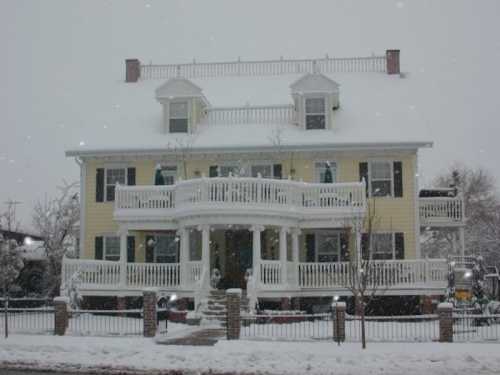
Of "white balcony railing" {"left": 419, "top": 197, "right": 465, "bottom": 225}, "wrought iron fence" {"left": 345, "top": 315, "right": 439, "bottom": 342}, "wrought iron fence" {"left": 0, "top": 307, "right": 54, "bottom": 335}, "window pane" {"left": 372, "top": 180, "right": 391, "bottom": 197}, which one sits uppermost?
"window pane" {"left": 372, "top": 180, "right": 391, "bottom": 197}

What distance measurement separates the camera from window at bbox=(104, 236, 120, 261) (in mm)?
30594

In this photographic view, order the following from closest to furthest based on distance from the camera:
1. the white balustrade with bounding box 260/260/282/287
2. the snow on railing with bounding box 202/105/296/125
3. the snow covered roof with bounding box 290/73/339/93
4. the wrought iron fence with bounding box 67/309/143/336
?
the wrought iron fence with bounding box 67/309/143/336 < the white balustrade with bounding box 260/260/282/287 < the snow covered roof with bounding box 290/73/339/93 < the snow on railing with bounding box 202/105/296/125

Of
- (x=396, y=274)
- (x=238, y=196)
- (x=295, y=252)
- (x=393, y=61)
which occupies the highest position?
(x=393, y=61)

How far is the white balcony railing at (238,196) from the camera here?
85.5 ft

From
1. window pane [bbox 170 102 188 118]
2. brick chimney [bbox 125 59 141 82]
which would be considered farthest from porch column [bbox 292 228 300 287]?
brick chimney [bbox 125 59 141 82]

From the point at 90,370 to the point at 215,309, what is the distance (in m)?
8.70

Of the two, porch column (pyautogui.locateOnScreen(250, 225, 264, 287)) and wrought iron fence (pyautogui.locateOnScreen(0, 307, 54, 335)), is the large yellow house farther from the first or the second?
wrought iron fence (pyautogui.locateOnScreen(0, 307, 54, 335))

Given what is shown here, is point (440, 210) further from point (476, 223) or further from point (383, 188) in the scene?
point (476, 223)

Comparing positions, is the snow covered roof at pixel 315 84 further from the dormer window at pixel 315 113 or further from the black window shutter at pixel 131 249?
the black window shutter at pixel 131 249

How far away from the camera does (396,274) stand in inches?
1048

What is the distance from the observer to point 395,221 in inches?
1160

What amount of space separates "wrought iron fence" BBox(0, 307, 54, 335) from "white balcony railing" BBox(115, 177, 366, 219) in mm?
4918

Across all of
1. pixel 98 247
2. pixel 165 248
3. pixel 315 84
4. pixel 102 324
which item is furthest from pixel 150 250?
pixel 315 84

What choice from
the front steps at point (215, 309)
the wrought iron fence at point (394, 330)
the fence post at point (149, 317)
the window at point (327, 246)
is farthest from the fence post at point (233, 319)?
the window at point (327, 246)
